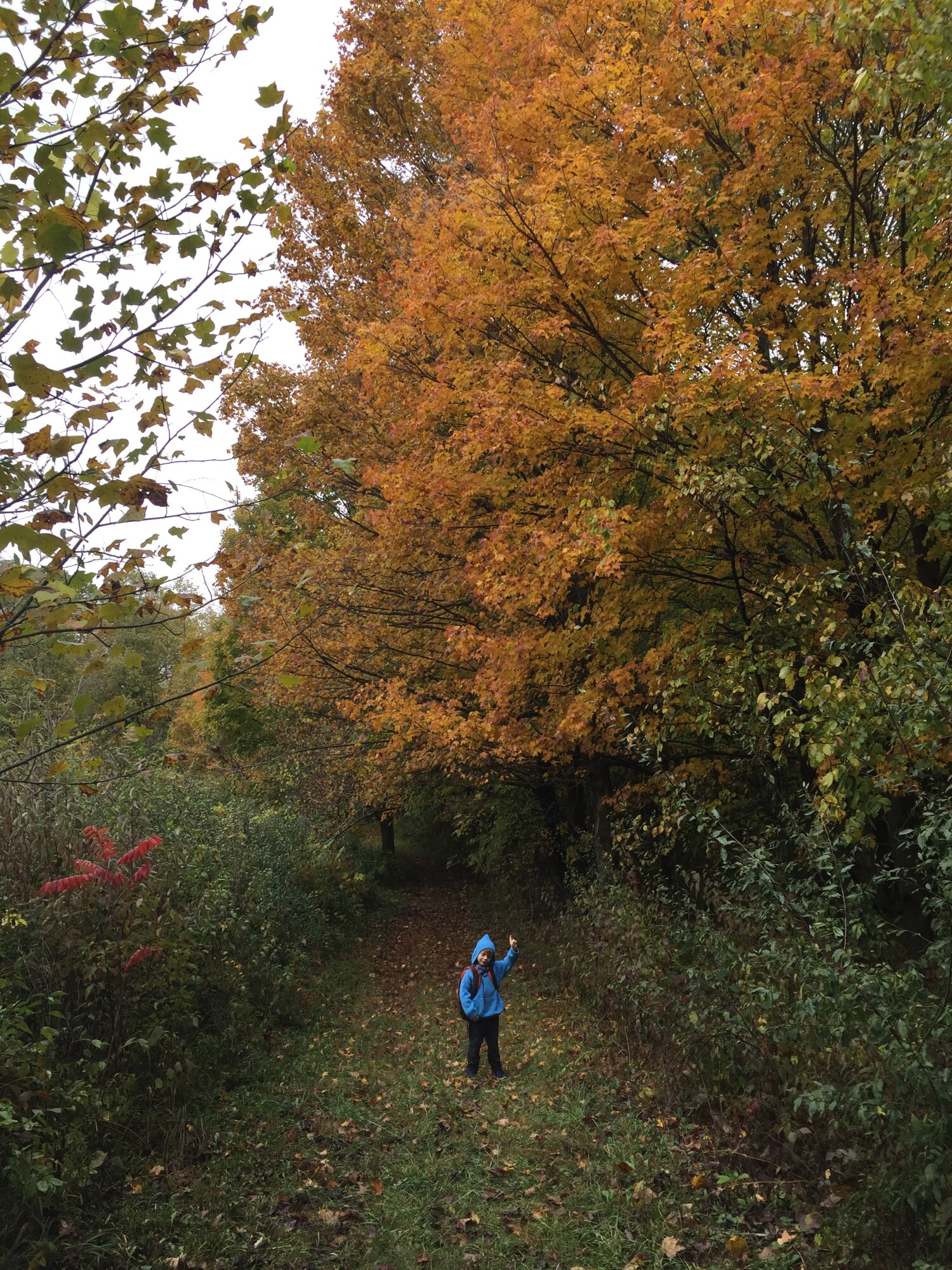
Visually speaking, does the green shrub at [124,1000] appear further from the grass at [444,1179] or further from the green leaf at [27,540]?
the green leaf at [27,540]

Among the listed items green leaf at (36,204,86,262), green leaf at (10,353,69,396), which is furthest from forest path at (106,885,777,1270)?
green leaf at (36,204,86,262)

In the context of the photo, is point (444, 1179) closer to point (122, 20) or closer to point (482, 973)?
point (482, 973)

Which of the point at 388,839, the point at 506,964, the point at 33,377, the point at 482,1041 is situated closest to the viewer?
the point at 33,377

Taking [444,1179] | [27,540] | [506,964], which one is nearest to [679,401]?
[27,540]

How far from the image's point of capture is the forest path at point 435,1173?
183 inches

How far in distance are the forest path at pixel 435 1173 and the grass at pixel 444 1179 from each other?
0.5 inches

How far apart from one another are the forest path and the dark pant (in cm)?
19

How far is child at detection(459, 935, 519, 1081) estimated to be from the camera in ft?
25.4

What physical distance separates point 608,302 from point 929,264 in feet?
9.78

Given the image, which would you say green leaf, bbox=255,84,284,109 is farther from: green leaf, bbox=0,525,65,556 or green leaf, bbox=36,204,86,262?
green leaf, bbox=0,525,65,556

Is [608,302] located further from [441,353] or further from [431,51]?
[431,51]

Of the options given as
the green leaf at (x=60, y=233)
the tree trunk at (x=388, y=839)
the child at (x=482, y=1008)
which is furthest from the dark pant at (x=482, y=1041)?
the tree trunk at (x=388, y=839)

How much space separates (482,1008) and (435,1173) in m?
2.09

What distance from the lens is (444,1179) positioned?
18.5 feet
